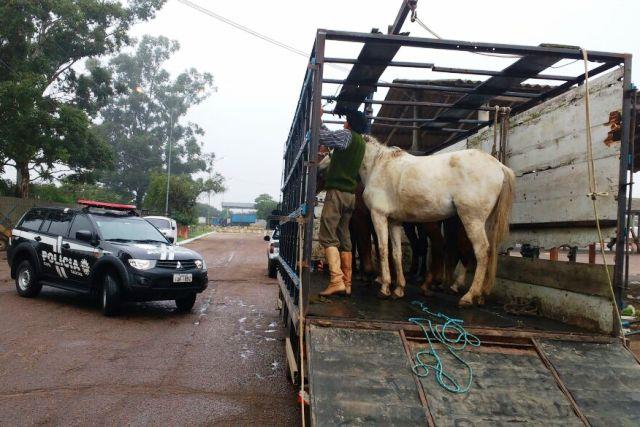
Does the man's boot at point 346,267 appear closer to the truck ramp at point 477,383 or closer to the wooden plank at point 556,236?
the truck ramp at point 477,383

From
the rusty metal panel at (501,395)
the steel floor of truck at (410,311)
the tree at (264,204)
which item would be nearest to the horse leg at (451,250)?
the steel floor of truck at (410,311)

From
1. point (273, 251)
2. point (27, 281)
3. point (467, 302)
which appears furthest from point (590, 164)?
point (273, 251)

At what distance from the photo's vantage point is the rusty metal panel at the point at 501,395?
108 inches

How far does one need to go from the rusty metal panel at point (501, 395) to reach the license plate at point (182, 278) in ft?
17.1

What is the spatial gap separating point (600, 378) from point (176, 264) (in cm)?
624

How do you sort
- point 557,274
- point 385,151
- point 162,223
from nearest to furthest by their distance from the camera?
point 557,274 < point 385,151 < point 162,223

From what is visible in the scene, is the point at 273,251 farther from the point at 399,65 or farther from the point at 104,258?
the point at 399,65

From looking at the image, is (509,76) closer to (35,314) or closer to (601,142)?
(601,142)

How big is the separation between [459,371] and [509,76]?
3.15 metres

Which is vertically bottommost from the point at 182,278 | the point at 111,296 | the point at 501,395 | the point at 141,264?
the point at 111,296

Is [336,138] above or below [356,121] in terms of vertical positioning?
below

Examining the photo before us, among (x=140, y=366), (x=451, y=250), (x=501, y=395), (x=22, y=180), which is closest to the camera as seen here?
(x=501, y=395)

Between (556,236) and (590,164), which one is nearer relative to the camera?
(590,164)

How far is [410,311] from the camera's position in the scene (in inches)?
165
